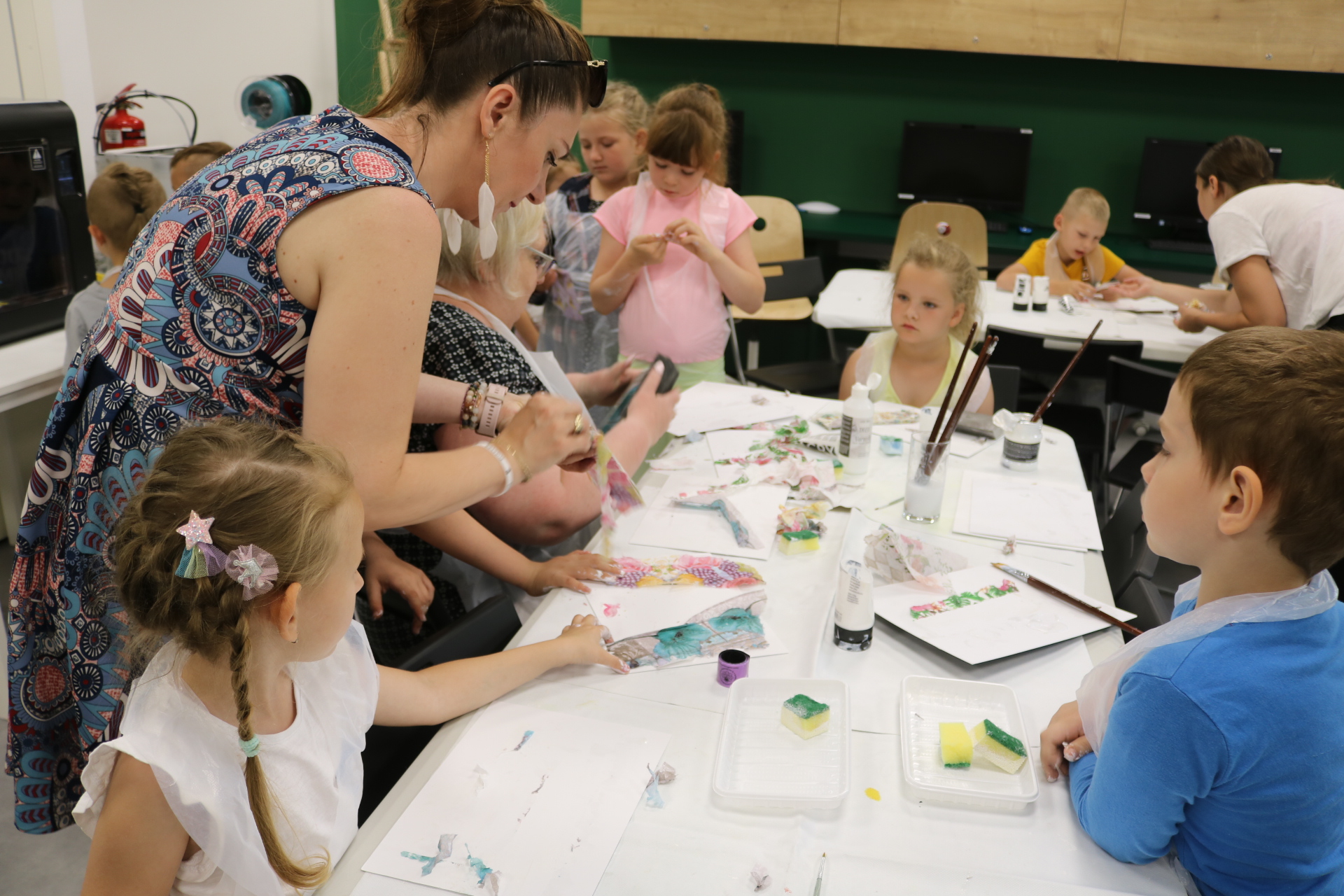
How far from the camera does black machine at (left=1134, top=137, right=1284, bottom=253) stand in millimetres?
5441

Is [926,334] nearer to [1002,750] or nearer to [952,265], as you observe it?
[952,265]

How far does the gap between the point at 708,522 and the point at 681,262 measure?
1407mm

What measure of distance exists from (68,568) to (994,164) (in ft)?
18.2

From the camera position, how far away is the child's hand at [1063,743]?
1.21 metres

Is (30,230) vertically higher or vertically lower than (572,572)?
higher

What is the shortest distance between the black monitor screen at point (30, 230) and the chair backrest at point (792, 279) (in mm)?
2846

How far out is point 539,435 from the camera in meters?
1.33

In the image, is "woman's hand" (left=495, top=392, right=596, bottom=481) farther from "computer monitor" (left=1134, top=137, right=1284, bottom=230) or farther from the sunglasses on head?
"computer monitor" (left=1134, top=137, right=1284, bottom=230)

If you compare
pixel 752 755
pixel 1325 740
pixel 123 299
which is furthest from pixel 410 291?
pixel 1325 740

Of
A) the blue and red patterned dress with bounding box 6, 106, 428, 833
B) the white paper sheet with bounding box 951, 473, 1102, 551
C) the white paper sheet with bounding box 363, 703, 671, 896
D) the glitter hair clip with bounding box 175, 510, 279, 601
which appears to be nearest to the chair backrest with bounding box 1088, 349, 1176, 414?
the white paper sheet with bounding box 951, 473, 1102, 551

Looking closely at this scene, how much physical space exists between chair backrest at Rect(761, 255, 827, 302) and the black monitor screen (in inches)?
112

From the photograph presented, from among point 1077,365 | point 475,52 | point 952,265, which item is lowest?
point 1077,365

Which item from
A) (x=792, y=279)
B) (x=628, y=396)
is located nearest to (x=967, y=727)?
(x=628, y=396)

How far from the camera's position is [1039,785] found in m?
1.21
